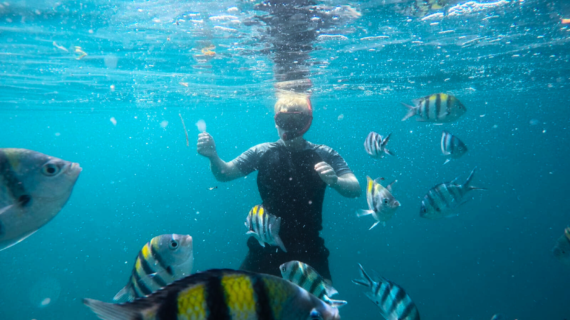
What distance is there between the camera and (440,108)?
211 inches

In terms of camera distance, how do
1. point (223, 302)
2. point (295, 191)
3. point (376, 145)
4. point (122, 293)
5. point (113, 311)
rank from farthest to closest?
point (295, 191) → point (376, 145) → point (122, 293) → point (223, 302) → point (113, 311)

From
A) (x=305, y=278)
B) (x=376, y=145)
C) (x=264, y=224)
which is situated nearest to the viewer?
(x=305, y=278)

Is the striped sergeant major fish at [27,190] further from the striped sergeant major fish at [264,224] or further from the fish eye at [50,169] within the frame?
the striped sergeant major fish at [264,224]

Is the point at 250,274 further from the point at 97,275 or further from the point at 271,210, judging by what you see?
the point at 97,275

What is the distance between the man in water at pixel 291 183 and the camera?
5.48 metres

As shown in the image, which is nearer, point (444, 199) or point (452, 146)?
point (444, 199)

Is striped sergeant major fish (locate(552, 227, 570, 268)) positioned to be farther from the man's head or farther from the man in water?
the man's head

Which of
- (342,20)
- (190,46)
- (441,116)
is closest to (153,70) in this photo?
(190,46)

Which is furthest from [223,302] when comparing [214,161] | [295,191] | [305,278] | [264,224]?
[214,161]

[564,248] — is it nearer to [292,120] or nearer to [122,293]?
[292,120]

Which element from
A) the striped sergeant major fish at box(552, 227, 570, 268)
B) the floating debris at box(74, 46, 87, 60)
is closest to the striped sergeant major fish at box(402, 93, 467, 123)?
the striped sergeant major fish at box(552, 227, 570, 268)

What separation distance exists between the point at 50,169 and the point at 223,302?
1.67 m

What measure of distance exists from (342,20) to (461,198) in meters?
7.54

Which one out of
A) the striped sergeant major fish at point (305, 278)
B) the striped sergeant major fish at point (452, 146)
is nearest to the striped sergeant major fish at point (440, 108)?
the striped sergeant major fish at point (452, 146)
